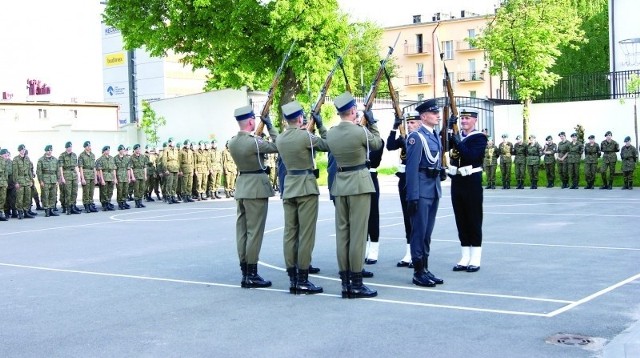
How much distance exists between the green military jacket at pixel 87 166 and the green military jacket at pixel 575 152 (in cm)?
1602

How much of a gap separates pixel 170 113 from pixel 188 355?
33518 mm

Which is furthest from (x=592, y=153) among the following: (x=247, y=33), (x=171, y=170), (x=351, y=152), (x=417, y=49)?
(x=417, y=49)

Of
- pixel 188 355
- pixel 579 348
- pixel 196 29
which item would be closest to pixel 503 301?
pixel 579 348

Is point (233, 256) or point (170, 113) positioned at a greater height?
point (170, 113)

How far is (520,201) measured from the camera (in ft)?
70.5

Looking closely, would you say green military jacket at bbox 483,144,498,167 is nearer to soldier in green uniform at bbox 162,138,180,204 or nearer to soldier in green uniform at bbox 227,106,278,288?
soldier in green uniform at bbox 162,138,180,204

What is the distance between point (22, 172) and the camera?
74.1 ft

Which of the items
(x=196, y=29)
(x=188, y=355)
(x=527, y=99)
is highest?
(x=196, y=29)

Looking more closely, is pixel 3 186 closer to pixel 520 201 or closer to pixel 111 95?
pixel 520 201

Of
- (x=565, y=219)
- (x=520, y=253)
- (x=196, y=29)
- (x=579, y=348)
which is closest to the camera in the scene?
(x=579, y=348)

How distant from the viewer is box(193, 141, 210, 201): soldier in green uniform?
88.3 ft

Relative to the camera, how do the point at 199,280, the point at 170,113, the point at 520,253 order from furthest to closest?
the point at 170,113
the point at 520,253
the point at 199,280

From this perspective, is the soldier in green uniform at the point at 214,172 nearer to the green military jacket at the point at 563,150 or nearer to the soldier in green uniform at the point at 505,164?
the soldier in green uniform at the point at 505,164

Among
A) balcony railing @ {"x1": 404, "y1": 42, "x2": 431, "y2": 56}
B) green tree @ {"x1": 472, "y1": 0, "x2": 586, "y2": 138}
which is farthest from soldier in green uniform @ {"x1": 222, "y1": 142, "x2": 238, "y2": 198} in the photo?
balcony railing @ {"x1": 404, "y1": 42, "x2": 431, "y2": 56}
